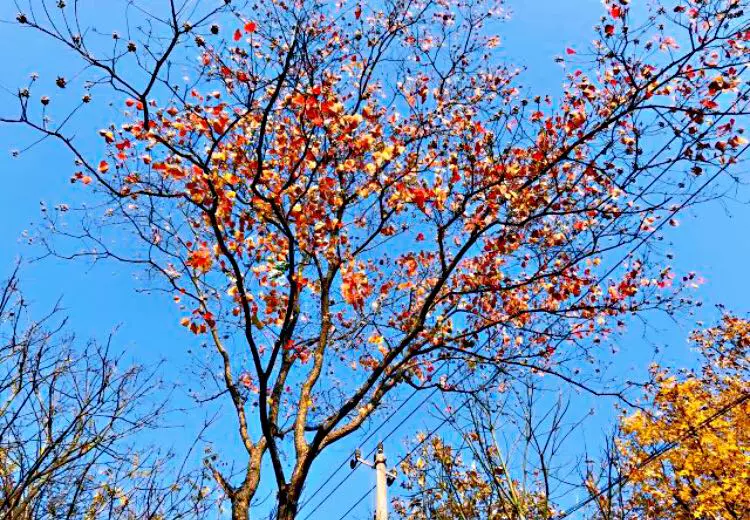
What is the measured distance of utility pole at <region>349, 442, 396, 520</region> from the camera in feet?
24.8

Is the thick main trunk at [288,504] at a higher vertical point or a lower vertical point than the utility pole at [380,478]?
lower

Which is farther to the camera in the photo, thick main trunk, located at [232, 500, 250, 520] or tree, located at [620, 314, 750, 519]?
tree, located at [620, 314, 750, 519]

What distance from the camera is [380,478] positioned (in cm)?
811

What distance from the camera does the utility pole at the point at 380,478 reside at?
7.55 meters

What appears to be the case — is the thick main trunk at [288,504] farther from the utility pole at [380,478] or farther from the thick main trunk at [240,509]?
the utility pole at [380,478]

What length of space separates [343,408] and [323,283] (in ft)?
5.56

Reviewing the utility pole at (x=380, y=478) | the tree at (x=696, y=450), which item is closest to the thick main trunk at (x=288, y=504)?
the utility pole at (x=380, y=478)

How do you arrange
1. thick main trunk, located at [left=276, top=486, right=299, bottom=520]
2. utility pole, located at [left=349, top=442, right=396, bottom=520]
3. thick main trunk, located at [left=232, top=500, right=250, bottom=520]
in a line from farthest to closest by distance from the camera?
1. utility pole, located at [left=349, top=442, right=396, bottom=520]
2. thick main trunk, located at [left=232, top=500, right=250, bottom=520]
3. thick main trunk, located at [left=276, top=486, right=299, bottom=520]

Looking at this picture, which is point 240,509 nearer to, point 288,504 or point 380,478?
point 288,504

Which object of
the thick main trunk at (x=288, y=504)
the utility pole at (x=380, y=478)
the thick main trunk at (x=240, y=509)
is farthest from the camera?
the utility pole at (x=380, y=478)

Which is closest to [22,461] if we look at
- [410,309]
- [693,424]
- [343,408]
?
[343,408]

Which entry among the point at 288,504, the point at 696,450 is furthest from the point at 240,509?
the point at 696,450

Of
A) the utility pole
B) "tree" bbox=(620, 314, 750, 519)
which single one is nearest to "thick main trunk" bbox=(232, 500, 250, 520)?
the utility pole

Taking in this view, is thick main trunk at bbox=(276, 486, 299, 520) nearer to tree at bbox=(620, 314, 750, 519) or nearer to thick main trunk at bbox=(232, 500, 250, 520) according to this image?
thick main trunk at bbox=(232, 500, 250, 520)
